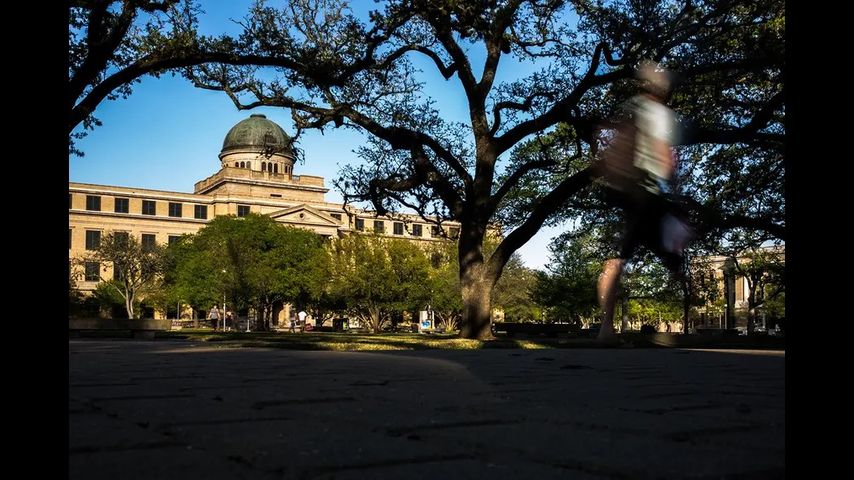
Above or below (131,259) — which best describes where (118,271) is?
below

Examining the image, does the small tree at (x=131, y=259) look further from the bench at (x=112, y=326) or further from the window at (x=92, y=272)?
the bench at (x=112, y=326)

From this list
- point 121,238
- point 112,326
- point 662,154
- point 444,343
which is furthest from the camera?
point 121,238

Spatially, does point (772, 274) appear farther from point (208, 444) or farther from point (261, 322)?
point (208, 444)

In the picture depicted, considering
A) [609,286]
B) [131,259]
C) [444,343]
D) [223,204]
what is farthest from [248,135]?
[609,286]

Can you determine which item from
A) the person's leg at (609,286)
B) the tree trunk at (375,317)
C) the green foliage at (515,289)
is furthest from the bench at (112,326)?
the green foliage at (515,289)

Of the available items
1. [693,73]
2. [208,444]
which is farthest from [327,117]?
[208,444]

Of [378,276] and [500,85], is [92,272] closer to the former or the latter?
[378,276]

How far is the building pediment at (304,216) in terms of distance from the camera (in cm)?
9706

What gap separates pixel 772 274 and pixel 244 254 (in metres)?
36.4

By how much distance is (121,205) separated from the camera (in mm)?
98000

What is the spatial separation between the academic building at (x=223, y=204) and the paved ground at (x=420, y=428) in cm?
8439

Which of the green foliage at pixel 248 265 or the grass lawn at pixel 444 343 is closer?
the grass lawn at pixel 444 343

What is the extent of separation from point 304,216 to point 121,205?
906 inches

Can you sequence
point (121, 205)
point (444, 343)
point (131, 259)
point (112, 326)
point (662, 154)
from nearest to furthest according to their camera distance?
point (662, 154), point (444, 343), point (112, 326), point (131, 259), point (121, 205)
